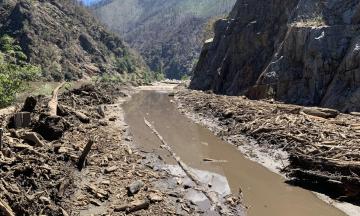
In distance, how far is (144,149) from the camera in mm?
22469

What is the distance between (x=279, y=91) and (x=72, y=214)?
29.6 m

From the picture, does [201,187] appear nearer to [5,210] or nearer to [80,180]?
[80,180]

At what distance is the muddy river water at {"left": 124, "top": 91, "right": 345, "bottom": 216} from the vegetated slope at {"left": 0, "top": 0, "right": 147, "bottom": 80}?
75.4 meters

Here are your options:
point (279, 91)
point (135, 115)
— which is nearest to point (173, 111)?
point (135, 115)

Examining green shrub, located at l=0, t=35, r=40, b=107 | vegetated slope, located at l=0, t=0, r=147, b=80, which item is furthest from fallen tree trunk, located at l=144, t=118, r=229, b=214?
vegetated slope, located at l=0, t=0, r=147, b=80

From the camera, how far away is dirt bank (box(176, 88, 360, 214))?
15367 mm

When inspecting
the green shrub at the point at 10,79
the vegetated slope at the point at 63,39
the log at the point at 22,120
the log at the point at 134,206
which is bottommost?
the log at the point at 134,206

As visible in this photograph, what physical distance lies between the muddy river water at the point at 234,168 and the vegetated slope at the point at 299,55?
9.68 metres

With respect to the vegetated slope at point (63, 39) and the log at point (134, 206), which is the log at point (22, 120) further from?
the vegetated slope at point (63, 39)

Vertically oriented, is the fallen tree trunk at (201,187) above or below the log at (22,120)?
below

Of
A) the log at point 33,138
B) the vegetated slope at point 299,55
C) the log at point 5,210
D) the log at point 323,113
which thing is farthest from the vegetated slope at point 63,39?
the log at point 5,210

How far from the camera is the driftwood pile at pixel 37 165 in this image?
37.0 feet

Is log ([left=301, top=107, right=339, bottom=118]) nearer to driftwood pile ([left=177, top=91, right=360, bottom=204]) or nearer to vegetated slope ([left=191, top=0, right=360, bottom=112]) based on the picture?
driftwood pile ([left=177, top=91, right=360, bottom=204])

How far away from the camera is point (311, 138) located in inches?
776
